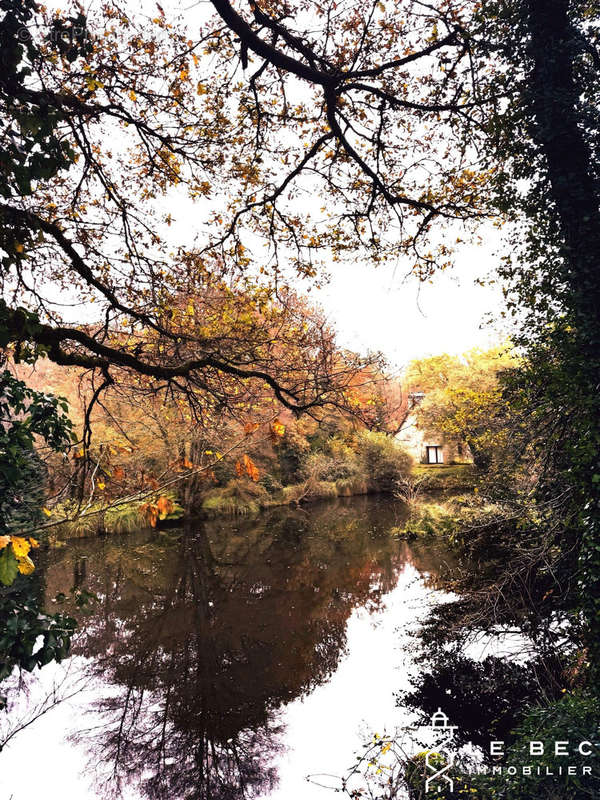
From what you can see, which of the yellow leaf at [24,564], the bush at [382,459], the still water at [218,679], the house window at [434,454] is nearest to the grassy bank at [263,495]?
the bush at [382,459]

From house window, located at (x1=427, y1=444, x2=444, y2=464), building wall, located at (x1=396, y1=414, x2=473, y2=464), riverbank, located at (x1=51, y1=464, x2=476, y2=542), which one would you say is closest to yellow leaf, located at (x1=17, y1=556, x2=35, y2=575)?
riverbank, located at (x1=51, y1=464, x2=476, y2=542)

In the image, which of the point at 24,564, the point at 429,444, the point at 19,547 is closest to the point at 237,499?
the point at 24,564

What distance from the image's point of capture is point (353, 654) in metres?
7.22

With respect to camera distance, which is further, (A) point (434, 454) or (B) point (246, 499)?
(A) point (434, 454)

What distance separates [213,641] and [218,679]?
1.22 m

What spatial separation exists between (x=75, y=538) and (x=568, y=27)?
16.5m

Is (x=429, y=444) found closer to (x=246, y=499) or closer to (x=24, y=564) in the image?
(x=246, y=499)

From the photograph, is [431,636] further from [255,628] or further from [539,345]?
[539,345]

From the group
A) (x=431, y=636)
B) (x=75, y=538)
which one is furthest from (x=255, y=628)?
(x=75, y=538)

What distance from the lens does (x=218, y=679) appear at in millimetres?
6574

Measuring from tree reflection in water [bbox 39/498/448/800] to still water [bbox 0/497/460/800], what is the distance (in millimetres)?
25

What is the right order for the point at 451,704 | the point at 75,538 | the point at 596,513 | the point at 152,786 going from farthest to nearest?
the point at 75,538, the point at 451,704, the point at 152,786, the point at 596,513

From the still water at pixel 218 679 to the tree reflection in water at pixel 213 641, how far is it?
0.08ft

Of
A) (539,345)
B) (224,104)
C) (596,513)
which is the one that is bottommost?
(596,513)
